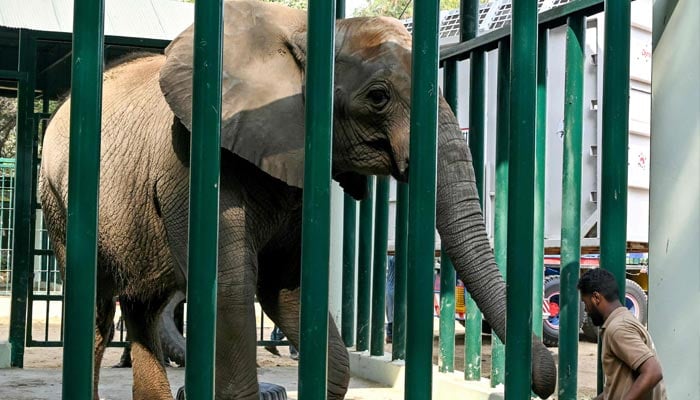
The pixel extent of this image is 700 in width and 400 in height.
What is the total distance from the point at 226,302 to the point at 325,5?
2.87 meters

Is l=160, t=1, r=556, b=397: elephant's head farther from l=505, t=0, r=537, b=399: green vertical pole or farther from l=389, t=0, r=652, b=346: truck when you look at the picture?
l=389, t=0, r=652, b=346: truck

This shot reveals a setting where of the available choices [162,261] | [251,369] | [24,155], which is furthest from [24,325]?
[251,369]

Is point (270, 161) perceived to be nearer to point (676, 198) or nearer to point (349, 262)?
point (676, 198)

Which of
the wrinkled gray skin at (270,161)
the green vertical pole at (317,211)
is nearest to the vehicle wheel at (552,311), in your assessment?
the wrinkled gray skin at (270,161)

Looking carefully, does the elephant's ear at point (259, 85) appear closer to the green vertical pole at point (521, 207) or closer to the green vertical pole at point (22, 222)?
the green vertical pole at point (521, 207)

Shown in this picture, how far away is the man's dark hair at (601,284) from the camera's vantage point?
388 cm

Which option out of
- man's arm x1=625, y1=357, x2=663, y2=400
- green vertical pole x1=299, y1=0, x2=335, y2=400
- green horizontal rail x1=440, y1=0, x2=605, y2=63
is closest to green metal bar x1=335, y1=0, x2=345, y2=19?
green horizontal rail x1=440, y1=0, x2=605, y2=63

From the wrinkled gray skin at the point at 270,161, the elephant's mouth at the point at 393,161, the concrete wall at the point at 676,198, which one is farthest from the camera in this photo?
the elephant's mouth at the point at 393,161

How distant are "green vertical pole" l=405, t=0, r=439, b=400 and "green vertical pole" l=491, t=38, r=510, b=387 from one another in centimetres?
262

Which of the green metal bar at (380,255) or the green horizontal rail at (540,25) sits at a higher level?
the green horizontal rail at (540,25)

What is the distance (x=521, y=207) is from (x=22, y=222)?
23.6 feet

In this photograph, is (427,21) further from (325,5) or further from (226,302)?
(226,302)

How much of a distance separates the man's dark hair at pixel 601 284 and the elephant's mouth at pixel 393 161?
1.42m

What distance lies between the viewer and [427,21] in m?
3.19
